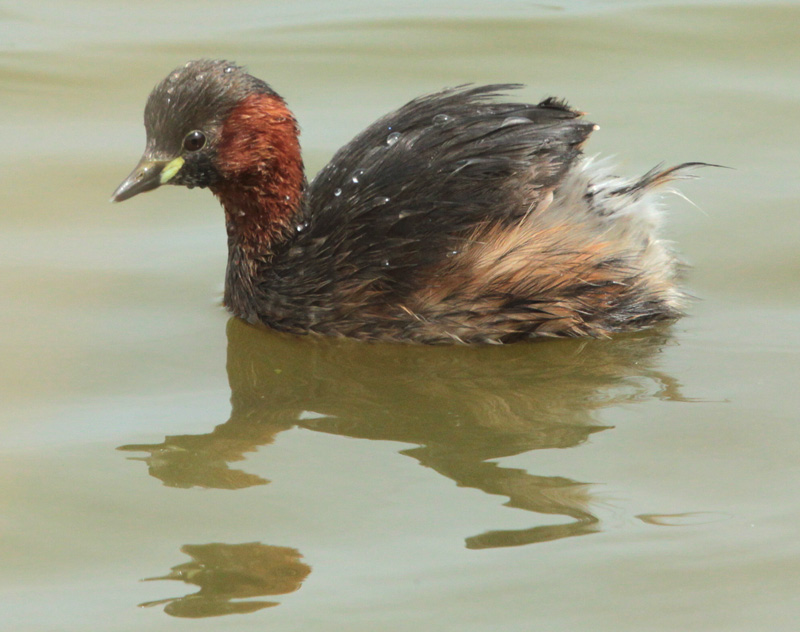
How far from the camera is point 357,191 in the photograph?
16.7ft

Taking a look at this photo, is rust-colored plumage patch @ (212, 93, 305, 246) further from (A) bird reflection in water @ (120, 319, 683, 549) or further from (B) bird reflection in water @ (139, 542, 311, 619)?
(B) bird reflection in water @ (139, 542, 311, 619)

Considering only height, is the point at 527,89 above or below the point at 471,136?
above

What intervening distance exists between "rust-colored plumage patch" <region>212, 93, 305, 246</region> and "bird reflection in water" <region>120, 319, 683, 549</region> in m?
0.41

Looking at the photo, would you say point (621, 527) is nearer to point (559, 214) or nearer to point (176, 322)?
point (559, 214)

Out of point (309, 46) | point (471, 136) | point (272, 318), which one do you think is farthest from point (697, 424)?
point (309, 46)

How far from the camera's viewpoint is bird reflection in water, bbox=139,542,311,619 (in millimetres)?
3611

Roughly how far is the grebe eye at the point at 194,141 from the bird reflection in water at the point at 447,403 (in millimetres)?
712

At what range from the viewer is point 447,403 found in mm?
4695

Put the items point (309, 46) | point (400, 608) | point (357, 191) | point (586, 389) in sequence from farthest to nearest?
1. point (309, 46)
2. point (357, 191)
3. point (586, 389)
4. point (400, 608)

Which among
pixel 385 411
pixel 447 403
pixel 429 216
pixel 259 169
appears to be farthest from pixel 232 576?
pixel 259 169

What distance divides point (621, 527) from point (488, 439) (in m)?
0.67

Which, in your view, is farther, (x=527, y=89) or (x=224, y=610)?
(x=527, y=89)

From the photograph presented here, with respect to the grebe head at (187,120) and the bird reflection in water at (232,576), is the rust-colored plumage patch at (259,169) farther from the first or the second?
the bird reflection in water at (232,576)

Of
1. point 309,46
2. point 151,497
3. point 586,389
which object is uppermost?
point 309,46
